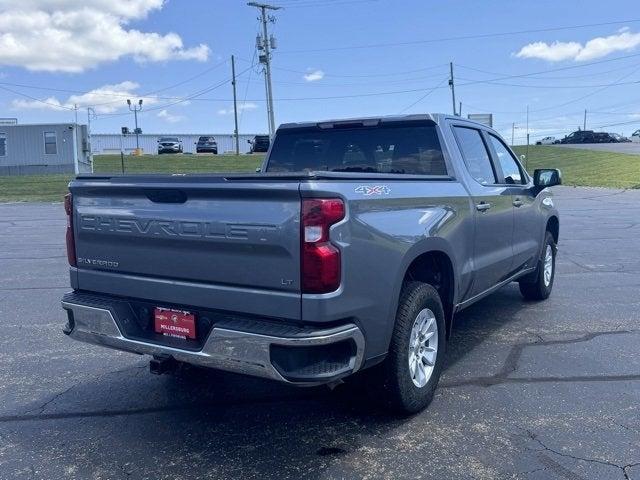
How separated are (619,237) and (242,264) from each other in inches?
435

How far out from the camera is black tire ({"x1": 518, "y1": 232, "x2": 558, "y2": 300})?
6879 millimetres

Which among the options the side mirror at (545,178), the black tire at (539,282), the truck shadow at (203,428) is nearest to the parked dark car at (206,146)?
the black tire at (539,282)

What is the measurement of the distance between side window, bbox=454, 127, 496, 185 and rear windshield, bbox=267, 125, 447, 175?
348 millimetres

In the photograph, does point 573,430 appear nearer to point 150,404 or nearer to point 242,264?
point 242,264

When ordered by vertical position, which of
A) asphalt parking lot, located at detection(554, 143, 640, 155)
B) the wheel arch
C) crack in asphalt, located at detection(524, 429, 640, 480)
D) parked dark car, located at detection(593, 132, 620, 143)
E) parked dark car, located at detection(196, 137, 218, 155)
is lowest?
crack in asphalt, located at detection(524, 429, 640, 480)

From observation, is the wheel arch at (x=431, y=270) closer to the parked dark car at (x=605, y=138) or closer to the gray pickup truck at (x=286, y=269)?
the gray pickup truck at (x=286, y=269)

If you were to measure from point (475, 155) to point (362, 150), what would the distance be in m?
1.03

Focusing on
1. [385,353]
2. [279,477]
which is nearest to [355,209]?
[385,353]

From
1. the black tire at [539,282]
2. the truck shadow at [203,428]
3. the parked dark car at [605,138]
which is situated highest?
the parked dark car at [605,138]

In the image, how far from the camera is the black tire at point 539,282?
6.88m

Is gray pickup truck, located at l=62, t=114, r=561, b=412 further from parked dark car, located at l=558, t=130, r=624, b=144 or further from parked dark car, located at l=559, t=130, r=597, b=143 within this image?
parked dark car, located at l=559, t=130, r=597, b=143

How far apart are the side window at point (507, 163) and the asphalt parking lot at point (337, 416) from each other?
145cm

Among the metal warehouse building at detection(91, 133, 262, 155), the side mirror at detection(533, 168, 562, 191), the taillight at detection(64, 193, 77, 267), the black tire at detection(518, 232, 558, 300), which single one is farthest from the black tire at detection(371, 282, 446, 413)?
the metal warehouse building at detection(91, 133, 262, 155)

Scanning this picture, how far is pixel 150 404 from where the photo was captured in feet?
14.3
